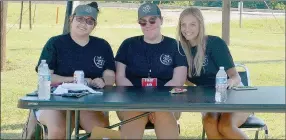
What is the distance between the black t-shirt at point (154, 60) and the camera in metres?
4.70

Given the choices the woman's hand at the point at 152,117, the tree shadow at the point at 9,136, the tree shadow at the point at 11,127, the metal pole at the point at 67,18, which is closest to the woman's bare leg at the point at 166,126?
the woman's hand at the point at 152,117

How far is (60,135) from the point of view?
14.0 ft

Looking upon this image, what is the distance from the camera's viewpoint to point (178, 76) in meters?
4.69

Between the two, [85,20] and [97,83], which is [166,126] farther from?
[85,20]

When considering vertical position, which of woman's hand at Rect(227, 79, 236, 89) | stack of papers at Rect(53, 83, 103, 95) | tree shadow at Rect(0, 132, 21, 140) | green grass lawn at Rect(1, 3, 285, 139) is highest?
stack of papers at Rect(53, 83, 103, 95)

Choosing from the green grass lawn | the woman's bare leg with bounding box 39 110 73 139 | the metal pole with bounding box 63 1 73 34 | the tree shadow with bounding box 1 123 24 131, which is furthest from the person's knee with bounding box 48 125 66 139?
the green grass lawn

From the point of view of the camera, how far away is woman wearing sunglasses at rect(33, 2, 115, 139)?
14.9 feet

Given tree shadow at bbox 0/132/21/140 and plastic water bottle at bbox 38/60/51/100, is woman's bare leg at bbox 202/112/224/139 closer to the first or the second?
plastic water bottle at bbox 38/60/51/100

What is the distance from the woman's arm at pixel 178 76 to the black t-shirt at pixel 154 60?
2 centimetres

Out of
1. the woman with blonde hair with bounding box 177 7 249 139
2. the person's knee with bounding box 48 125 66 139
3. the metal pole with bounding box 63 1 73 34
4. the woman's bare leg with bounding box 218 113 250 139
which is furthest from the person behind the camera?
the metal pole with bounding box 63 1 73 34

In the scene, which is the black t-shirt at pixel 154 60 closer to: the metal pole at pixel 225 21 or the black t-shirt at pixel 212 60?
the black t-shirt at pixel 212 60

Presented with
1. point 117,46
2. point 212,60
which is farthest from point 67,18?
point 117,46

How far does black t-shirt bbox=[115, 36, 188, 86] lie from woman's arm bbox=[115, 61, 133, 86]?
32mm

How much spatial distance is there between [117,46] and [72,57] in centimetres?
569
